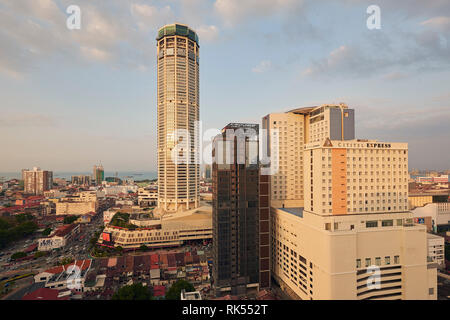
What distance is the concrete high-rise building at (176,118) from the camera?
51.0m

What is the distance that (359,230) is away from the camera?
18.8 m

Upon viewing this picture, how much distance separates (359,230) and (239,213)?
10.8 meters

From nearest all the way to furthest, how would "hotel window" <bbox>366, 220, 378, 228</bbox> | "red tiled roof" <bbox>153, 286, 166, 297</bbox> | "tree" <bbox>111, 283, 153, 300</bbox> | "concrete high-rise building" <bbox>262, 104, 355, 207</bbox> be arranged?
"tree" <bbox>111, 283, 153, 300</bbox> → "hotel window" <bbox>366, 220, 378, 228</bbox> → "red tiled roof" <bbox>153, 286, 166, 297</bbox> → "concrete high-rise building" <bbox>262, 104, 355, 207</bbox>

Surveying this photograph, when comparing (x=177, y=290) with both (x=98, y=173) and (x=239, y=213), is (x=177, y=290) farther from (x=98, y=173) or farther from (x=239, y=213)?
(x=98, y=173)

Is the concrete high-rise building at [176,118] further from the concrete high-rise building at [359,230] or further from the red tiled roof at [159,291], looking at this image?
the concrete high-rise building at [359,230]

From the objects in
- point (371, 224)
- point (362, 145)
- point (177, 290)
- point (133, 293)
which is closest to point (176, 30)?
point (362, 145)

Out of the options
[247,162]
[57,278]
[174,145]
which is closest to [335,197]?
[247,162]

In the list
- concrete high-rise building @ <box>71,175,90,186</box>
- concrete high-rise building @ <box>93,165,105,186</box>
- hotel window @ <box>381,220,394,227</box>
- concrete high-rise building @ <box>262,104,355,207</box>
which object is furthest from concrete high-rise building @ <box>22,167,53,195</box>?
hotel window @ <box>381,220,394,227</box>

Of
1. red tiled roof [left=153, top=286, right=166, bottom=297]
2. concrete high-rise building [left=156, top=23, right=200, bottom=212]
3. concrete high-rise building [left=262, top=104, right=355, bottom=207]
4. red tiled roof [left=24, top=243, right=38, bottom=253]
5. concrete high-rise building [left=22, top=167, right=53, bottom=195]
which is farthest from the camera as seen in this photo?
concrete high-rise building [left=22, top=167, right=53, bottom=195]

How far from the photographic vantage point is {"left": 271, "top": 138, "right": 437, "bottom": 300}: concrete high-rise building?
1808cm

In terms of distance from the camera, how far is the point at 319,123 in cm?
2841

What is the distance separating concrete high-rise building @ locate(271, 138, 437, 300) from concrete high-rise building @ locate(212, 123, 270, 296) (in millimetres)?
4057

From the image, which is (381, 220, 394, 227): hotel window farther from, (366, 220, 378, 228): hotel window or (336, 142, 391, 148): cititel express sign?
(336, 142, 391, 148): cititel express sign

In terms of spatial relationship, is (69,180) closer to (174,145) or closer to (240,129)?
(174,145)
